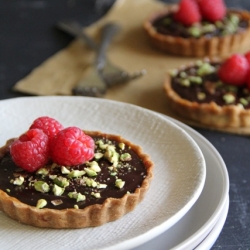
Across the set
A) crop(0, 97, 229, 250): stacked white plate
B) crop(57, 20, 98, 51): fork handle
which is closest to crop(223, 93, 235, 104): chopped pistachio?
crop(0, 97, 229, 250): stacked white plate

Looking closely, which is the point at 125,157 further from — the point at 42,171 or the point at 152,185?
the point at 42,171

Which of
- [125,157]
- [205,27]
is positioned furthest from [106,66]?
[125,157]

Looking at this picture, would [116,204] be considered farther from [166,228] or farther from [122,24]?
[122,24]

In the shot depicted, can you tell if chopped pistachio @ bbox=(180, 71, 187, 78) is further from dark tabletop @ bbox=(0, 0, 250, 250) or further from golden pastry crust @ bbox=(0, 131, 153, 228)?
golden pastry crust @ bbox=(0, 131, 153, 228)

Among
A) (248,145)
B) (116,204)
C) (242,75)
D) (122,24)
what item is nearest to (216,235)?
(116,204)

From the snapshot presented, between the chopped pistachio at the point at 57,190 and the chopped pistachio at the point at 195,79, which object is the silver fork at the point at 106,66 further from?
the chopped pistachio at the point at 57,190

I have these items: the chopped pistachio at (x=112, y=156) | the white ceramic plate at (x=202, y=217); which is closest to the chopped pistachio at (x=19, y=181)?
the chopped pistachio at (x=112, y=156)
